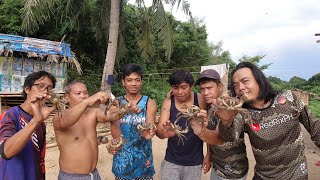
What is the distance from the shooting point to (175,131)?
3152 millimetres

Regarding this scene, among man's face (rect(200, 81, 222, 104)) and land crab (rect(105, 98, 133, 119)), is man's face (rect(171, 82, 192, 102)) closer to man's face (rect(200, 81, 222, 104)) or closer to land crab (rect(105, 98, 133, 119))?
man's face (rect(200, 81, 222, 104))

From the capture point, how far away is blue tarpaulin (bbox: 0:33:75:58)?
11734 mm

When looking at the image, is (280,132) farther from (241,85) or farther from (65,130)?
(65,130)

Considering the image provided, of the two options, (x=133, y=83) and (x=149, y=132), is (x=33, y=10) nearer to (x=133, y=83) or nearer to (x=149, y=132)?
(x=133, y=83)

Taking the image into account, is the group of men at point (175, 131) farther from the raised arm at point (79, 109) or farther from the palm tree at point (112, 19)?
the palm tree at point (112, 19)

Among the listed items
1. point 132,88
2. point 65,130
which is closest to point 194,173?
point 132,88

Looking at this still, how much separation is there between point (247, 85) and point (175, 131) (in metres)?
0.92

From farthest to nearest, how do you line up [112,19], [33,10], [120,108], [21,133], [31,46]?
[31,46] < [112,19] < [33,10] < [120,108] < [21,133]

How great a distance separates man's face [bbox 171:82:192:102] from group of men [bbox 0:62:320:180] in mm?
11

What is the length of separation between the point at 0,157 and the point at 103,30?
12806 mm

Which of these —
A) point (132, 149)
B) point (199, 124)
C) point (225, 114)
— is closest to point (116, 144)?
point (132, 149)

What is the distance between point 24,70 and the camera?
42.3ft

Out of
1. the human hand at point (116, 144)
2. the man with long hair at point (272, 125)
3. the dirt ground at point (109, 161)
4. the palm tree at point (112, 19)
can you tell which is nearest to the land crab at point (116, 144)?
the human hand at point (116, 144)

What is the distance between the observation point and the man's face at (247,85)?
8.59ft
